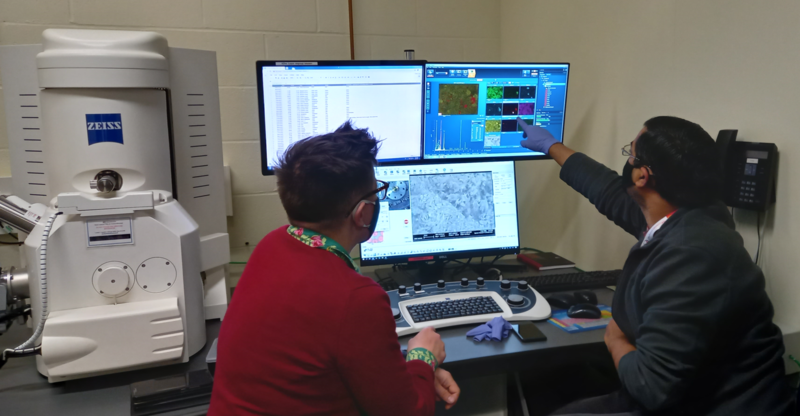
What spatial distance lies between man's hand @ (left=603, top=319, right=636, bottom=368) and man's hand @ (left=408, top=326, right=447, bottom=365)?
418mm

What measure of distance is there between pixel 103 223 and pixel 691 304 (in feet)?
4.29

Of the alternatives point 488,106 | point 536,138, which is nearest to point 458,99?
point 488,106

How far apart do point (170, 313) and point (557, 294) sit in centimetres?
112

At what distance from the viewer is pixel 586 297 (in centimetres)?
161

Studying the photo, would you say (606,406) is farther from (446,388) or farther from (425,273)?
(425,273)

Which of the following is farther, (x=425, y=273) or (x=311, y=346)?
(x=425, y=273)

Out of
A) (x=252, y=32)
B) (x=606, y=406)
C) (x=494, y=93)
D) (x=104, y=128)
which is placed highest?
(x=252, y=32)

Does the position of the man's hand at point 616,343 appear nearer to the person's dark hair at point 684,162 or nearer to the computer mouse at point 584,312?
the computer mouse at point 584,312

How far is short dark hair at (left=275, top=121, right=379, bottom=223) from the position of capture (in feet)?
3.20

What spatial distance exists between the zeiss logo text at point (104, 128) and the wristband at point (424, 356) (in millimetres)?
855

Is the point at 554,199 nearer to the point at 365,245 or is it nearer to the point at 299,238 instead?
the point at 365,245

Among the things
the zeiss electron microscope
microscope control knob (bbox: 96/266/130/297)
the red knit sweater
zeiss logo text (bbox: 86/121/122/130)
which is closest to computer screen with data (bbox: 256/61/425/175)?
the zeiss electron microscope

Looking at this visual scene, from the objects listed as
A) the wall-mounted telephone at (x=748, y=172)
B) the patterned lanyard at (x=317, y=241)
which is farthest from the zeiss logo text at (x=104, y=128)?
the wall-mounted telephone at (x=748, y=172)

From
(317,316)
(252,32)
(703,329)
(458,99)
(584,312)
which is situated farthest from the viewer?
(252,32)
